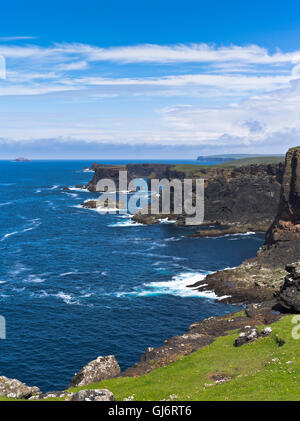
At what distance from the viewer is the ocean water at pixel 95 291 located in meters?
56.7

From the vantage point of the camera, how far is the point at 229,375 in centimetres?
3459

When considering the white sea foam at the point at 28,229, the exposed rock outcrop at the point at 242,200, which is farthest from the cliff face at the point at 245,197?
the white sea foam at the point at 28,229

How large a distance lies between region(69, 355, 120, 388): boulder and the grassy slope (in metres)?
2.39

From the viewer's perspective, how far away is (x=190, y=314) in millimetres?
68812

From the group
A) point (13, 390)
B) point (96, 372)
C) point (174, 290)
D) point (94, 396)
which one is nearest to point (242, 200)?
point (174, 290)

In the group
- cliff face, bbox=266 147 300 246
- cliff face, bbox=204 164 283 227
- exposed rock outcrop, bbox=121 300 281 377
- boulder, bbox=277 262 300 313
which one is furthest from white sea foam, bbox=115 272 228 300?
cliff face, bbox=204 164 283 227

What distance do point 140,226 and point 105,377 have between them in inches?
4402

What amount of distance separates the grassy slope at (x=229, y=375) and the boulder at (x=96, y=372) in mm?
Result: 2392

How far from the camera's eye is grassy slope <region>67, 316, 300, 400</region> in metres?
26.9

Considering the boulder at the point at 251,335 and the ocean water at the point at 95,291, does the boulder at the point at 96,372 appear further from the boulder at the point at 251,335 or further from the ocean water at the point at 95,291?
the boulder at the point at 251,335

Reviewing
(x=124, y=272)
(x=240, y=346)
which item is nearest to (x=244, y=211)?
(x=124, y=272)

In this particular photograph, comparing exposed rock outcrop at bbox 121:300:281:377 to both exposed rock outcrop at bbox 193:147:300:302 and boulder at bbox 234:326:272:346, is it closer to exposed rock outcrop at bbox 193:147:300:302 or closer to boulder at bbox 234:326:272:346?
boulder at bbox 234:326:272:346

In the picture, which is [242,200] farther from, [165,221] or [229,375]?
[229,375]
